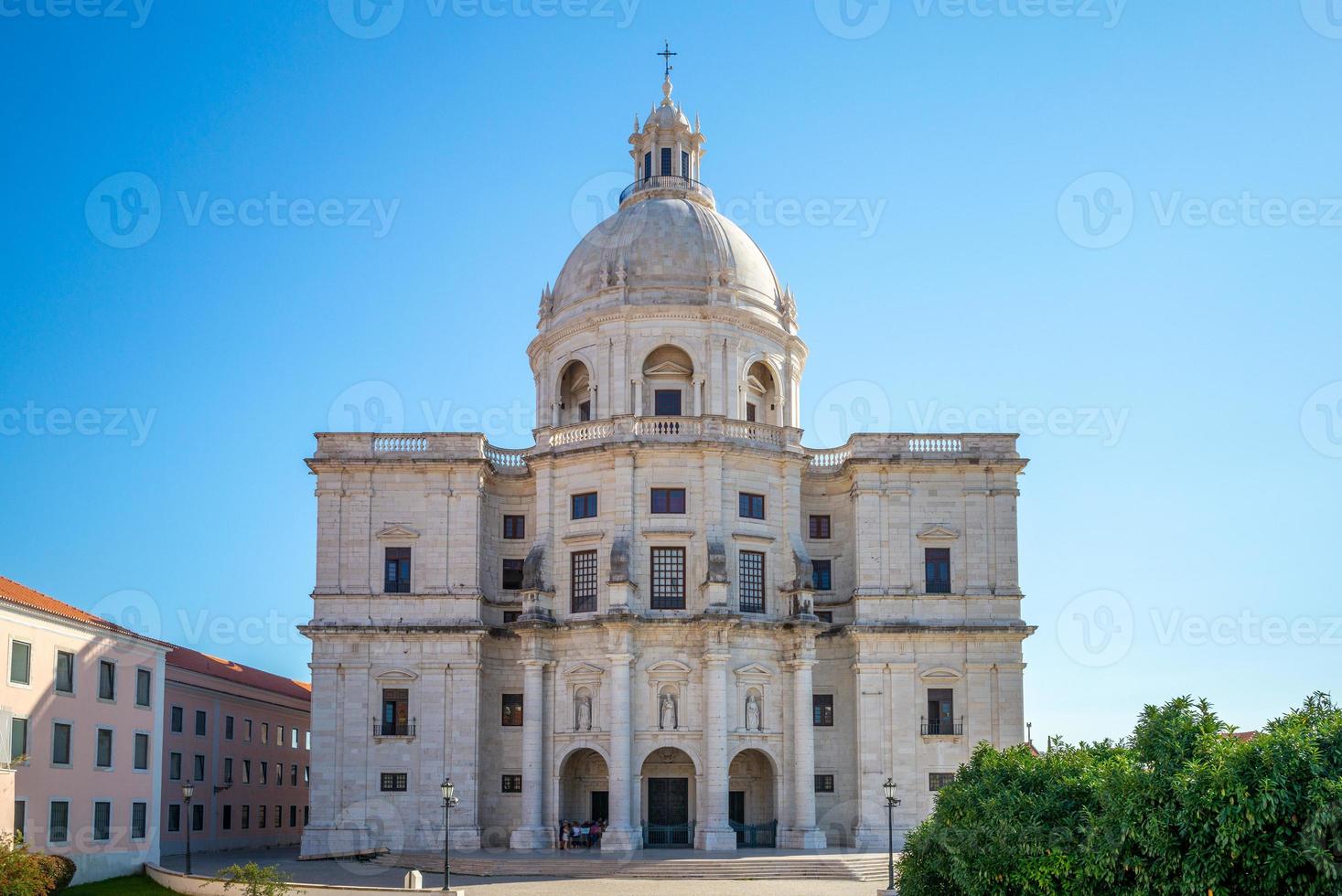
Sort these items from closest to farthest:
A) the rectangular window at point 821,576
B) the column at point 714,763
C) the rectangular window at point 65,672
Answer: the rectangular window at point 65,672 < the column at point 714,763 < the rectangular window at point 821,576

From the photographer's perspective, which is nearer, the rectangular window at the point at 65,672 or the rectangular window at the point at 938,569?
the rectangular window at the point at 65,672

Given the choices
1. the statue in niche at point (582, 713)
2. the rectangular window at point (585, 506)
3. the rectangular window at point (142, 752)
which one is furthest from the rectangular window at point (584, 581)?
the rectangular window at point (142, 752)

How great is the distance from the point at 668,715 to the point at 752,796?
5622 mm

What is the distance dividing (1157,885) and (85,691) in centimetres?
3689

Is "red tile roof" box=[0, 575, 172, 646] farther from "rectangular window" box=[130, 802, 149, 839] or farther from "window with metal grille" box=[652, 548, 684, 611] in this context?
"window with metal grille" box=[652, 548, 684, 611]

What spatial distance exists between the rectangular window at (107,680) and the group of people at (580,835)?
17.5 m

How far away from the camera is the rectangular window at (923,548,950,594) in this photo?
58031 mm

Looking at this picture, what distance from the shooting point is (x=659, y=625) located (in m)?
55.2

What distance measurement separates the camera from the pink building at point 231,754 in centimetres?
6062

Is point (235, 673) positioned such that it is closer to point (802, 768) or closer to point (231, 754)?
point (231, 754)

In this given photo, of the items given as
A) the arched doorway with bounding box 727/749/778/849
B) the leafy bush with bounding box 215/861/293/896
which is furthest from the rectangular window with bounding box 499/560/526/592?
the leafy bush with bounding box 215/861/293/896

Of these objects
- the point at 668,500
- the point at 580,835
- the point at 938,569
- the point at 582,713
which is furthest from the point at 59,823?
the point at 938,569

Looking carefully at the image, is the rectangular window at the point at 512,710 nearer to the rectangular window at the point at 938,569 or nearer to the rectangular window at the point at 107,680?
the rectangular window at the point at 107,680

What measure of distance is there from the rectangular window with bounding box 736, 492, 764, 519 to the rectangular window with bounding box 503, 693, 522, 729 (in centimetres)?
1227
